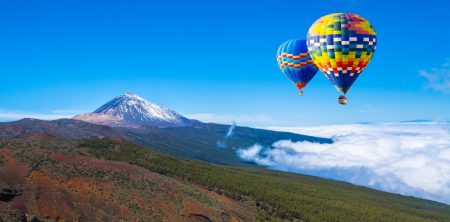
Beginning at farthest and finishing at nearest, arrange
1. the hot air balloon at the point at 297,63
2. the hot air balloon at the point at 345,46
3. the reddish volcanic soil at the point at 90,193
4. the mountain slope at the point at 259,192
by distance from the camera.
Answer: the mountain slope at the point at 259,192 → the hot air balloon at the point at 297,63 → the hot air balloon at the point at 345,46 → the reddish volcanic soil at the point at 90,193

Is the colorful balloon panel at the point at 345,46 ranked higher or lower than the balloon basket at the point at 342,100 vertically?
higher

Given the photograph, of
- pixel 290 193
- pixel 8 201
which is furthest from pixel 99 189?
pixel 290 193

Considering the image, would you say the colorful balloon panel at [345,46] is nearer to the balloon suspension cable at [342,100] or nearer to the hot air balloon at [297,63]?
the balloon suspension cable at [342,100]

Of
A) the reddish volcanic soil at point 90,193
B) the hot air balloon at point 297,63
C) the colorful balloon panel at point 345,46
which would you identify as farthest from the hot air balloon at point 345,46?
the reddish volcanic soil at point 90,193

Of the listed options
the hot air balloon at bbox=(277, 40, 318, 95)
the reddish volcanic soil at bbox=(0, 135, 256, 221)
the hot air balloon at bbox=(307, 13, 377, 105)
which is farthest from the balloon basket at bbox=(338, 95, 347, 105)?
the reddish volcanic soil at bbox=(0, 135, 256, 221)

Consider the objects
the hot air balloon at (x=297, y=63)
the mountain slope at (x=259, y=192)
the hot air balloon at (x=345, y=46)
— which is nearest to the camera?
the hot air balloon at (x=345, y=46)

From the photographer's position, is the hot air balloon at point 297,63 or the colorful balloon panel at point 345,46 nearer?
the colorful balloon panel at point 345,46

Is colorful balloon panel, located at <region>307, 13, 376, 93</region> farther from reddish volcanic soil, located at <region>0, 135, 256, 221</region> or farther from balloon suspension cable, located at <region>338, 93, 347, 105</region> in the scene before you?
reddish volcanic soil, located at <region>0, 135, 256, 221</region>
